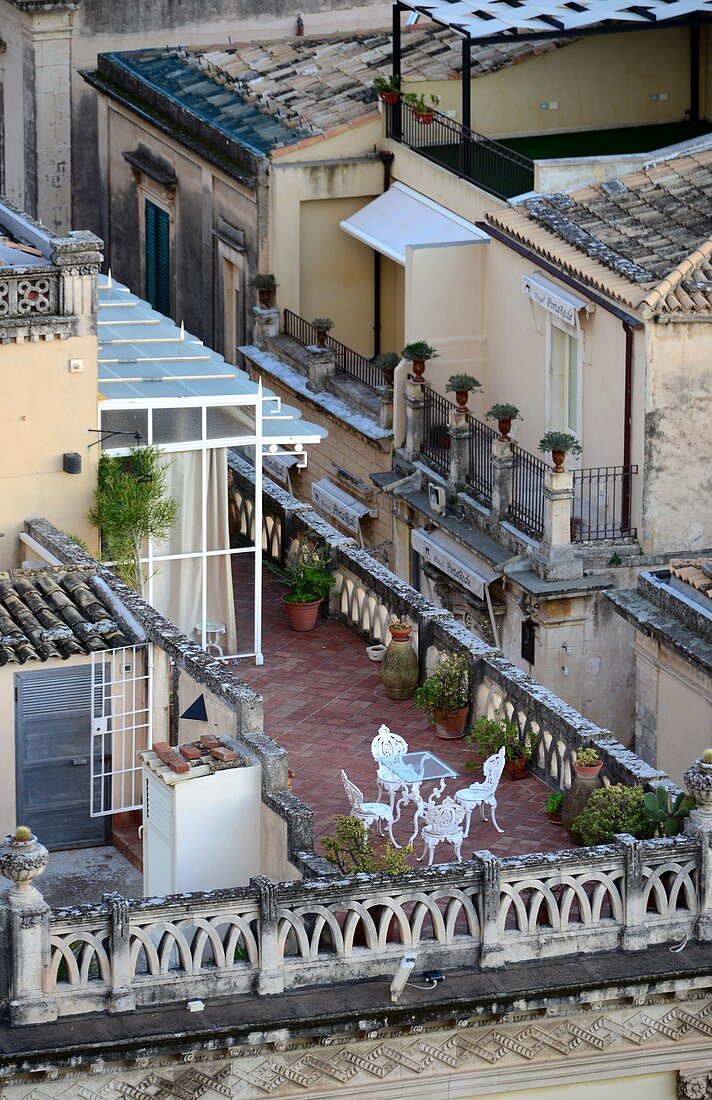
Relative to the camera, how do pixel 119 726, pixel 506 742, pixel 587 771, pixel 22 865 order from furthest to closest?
pixel 506 742
pixel 119 726
pixel 587 771
pixel 22 865

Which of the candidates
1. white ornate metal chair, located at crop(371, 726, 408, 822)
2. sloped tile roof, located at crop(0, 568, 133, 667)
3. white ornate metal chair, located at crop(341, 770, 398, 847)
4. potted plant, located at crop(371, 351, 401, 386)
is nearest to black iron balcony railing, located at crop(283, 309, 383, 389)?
potted plant, located at crop(371, 351, 401, 386)

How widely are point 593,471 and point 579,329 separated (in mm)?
1806

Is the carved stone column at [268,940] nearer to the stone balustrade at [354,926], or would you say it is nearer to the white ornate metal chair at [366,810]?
the stone balustrade at [354,926]

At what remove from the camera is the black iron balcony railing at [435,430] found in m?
42.3

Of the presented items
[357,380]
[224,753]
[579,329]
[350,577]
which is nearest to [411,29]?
[357,380]

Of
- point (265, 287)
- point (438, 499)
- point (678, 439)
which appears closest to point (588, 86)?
point (265, 287)

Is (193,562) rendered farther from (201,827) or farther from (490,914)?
(490,914)

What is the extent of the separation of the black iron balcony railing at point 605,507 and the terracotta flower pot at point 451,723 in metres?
9.70

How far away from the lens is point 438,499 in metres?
41.2

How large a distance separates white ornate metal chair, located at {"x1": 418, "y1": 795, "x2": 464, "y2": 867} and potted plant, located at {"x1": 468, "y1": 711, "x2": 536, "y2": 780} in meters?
2.05

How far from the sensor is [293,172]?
150 feet

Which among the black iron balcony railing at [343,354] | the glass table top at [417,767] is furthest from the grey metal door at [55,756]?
the black iron balcony railing at [343,354]

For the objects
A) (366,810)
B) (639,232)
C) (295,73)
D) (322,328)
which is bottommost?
(322,328)

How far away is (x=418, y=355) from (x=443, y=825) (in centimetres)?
1735
